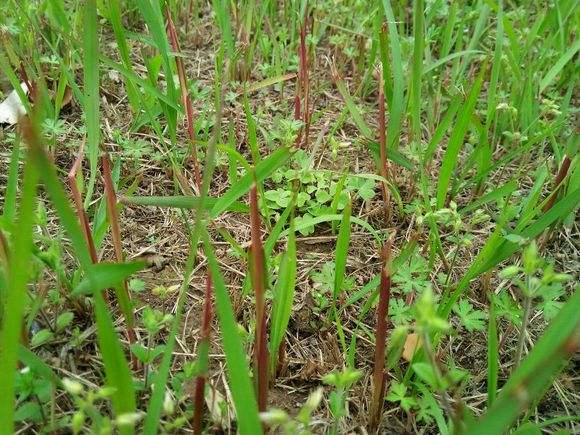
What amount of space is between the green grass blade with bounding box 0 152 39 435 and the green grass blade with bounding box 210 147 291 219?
452mm

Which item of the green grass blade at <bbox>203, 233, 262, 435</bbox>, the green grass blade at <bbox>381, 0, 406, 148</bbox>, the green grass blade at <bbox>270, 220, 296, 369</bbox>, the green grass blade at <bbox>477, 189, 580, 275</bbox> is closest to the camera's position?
the green grass blade at <bbox>203, 233, 262, 435</bbox>

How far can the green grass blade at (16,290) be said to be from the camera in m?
0.64

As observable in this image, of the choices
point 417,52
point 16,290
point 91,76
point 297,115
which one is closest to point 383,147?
point 417,52

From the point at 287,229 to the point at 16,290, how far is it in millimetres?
887

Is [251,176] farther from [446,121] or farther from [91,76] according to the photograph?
[446,121]

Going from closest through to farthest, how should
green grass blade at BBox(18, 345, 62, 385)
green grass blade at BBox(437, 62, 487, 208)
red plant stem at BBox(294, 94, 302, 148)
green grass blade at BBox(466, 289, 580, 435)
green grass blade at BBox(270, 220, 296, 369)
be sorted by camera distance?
green grass blade at BBox(466, 289, 580, 435)
green grass blade at BBox(18, 345, 62, 385)
green grass blade at BBox(270, 220, 296, 369)
green grass blade at BBox(437, 62, 487, 208)
red plant stem at BBox(294, 94, 302, 148)

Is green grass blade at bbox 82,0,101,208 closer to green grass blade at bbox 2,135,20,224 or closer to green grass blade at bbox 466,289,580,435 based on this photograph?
green grass blade at bbox 2,135,20,224

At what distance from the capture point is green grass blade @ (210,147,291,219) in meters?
1.04

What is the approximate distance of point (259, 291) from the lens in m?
0.88

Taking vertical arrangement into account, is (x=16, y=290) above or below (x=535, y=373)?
above

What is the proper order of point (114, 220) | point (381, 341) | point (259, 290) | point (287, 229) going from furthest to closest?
1. point (287, 229)
2. point (114, 220)
3. point (381, 341)
4. point (259, 290)

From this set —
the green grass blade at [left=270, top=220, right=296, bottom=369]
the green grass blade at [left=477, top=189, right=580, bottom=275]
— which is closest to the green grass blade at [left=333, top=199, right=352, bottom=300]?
the green grass blade at [left=270, top=220, right=296, bottom=369]

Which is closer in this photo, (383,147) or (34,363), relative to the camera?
(34,363)

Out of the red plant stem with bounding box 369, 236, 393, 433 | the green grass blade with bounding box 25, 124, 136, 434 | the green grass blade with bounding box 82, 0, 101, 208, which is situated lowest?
the red plant stem with bounding box 369, 236, 393, 433
